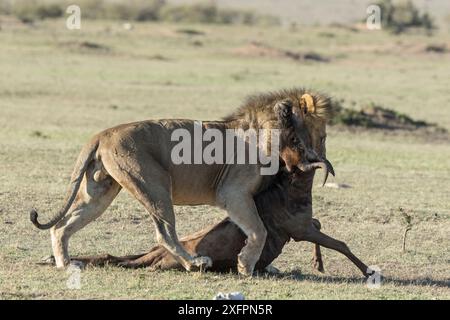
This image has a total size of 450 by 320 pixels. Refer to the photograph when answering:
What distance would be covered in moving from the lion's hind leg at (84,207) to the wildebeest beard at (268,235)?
6.6 inches

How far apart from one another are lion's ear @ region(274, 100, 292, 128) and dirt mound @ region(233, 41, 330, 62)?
2613cm

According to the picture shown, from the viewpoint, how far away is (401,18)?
54.2 metres

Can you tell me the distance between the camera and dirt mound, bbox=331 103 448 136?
63.6 ft

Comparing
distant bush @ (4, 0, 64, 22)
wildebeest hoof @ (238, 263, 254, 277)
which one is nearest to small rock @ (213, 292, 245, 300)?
wildebeest hoof @ (238, 263, 254, 277)

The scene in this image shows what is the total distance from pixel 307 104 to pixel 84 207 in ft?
6.42

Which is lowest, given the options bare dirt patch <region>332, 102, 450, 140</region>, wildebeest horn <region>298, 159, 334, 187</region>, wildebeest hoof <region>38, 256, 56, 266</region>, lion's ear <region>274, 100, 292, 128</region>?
bare dirt patch <region>332, 102, 450, 140</region>

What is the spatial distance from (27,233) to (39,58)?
20.7 metres

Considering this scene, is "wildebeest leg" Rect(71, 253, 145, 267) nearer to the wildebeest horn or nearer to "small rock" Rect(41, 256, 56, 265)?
"small rock" Rect(41, 256, 56, 265)

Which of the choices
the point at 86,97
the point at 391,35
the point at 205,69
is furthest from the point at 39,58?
the point at 391,35

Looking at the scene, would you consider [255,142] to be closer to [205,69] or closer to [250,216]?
[250,216]

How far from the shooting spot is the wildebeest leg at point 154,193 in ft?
26.1

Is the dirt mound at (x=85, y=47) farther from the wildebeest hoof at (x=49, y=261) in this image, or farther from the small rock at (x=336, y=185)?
the wildebeest hoof at (x=49, y=261)

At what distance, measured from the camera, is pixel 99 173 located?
8.20 meters

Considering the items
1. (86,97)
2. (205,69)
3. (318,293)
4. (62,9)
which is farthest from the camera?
(62,9)
